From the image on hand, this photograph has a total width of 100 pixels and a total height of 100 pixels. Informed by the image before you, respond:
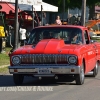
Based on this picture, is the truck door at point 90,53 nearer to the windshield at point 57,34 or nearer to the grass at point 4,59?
the windshield at point 57,34

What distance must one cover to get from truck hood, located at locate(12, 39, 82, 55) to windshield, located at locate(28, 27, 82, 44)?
1.98 feet

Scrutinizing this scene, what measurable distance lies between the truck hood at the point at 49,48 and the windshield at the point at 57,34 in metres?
0.60

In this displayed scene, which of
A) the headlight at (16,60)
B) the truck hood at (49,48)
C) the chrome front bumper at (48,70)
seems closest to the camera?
the chrome front bumper at (48,70)

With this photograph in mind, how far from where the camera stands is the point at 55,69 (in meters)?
12.8

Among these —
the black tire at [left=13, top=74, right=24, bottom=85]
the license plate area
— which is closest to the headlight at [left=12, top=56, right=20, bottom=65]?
the black tire at [left=13, top=74, right=24, bottom=85]

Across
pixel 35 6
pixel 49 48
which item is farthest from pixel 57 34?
pixel 35 6

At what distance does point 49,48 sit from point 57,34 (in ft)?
4.82

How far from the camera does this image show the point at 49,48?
43.2 feet

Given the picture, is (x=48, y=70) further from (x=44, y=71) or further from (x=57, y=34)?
(x=57, y=34)

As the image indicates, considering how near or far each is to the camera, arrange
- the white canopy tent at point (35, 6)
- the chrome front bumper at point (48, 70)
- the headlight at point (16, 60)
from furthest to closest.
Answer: the white canopy tent at point (35, 6), the headlight at point (16, 60), the chrome front bumper at point (48, 70)

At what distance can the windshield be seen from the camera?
47.2ft

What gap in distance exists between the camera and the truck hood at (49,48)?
13.0 meters

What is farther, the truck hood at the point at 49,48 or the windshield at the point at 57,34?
the windshield at the point at 57,34

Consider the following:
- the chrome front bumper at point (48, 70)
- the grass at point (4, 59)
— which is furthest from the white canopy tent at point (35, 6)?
the chrome front bumper at point (48, 70)
